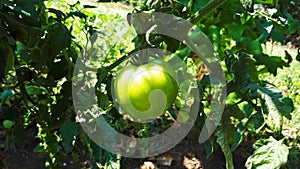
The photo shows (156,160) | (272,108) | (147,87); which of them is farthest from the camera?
(156,160)

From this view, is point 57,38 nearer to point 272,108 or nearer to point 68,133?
point 68,133

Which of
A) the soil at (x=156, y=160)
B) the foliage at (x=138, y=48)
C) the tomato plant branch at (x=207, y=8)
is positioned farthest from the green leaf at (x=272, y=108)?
the soil at (x=156, y=160)

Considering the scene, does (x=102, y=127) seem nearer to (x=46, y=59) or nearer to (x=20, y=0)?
(x=46, y=59)

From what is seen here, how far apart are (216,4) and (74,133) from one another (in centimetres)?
48

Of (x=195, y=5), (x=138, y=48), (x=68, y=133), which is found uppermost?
(x=195, y=5)

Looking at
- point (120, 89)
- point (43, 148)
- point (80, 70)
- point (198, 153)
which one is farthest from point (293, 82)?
point (120, 89)

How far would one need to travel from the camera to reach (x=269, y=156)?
3.16ft

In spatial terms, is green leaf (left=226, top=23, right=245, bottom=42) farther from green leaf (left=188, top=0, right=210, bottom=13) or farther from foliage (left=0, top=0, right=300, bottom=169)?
green leaf (left=188, top=0, right=210, bottom=13)

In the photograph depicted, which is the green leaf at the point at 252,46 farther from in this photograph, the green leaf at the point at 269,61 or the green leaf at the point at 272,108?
the green leaf at the point at 272,108

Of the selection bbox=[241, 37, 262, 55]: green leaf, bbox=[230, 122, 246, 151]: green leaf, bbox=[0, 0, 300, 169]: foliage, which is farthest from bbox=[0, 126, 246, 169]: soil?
bbox=[230, 122, 246, 151]: green leaf

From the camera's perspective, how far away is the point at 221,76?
106 cm

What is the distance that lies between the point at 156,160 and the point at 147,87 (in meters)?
1.15

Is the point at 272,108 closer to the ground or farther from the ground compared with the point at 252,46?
closer to the ground

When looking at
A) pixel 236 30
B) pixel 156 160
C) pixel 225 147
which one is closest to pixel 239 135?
pixel 225 147
